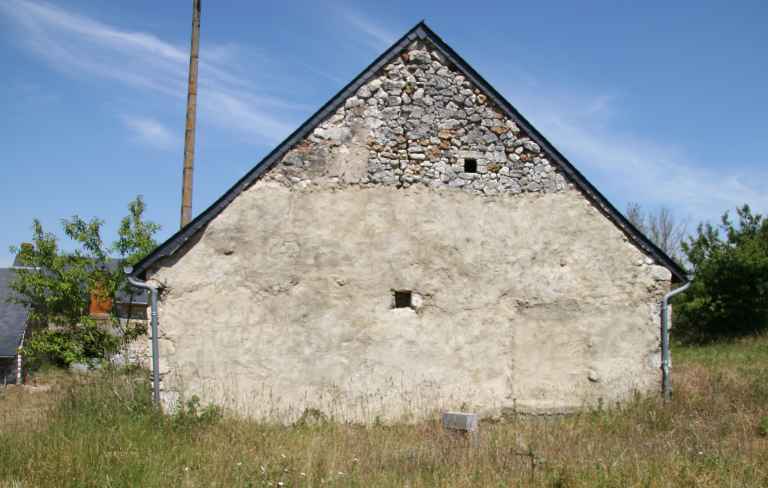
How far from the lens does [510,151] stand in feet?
33.7

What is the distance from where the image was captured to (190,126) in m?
13.8

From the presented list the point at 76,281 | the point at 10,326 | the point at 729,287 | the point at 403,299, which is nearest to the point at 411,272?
the point at 403,299

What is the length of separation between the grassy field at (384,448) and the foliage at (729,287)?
1328 cm

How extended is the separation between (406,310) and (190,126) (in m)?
6.80

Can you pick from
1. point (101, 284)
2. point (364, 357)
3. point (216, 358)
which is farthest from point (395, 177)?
point (101, 284)

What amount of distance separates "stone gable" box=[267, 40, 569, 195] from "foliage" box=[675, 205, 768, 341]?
14.1m

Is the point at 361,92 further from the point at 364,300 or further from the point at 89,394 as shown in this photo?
the point at 89,394

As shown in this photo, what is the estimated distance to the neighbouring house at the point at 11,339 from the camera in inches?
939

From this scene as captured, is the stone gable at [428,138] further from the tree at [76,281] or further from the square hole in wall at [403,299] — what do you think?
the tree at [76,281]

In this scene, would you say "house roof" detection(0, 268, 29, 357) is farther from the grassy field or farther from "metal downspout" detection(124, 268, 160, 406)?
"metal downspout" detection(124, 268, 160, 406)

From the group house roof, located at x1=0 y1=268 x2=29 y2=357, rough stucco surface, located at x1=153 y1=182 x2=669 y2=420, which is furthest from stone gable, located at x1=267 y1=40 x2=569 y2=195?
house roof, located at x1=0 y1=268 x2=29 y2=357

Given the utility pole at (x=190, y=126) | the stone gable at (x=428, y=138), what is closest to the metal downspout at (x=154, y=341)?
the stone gable at (x=428, y=138)

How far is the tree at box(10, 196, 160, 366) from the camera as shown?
16.9m

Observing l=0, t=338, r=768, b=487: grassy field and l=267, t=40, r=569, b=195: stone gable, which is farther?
l=267, t=40, r=569, b=195: stone gable
